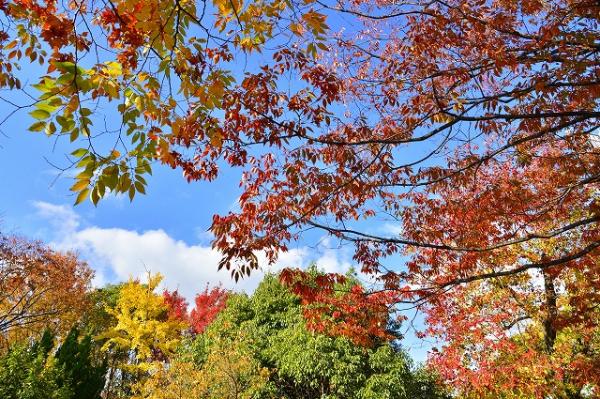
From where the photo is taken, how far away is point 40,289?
1842 centimetres

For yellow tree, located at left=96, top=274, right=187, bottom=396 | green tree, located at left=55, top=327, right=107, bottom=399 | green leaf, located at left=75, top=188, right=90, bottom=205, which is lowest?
green leaf, located at left=75, top=188, right=90, bottom=205

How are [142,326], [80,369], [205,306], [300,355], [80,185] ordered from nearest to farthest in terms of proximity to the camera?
[80,185] → [300,355] → [80,369] → [142,326] → [205,306]

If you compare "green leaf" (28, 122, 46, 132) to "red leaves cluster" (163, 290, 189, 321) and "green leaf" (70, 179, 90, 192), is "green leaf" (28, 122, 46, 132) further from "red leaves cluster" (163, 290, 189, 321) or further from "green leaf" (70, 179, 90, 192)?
"red leaves cluster" (163, 290, 189, 321)

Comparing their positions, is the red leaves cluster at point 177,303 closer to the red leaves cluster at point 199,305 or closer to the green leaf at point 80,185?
the red leaves cluster at point 199,305

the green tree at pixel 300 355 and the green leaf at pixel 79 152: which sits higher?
the green tree at pixel 300 355

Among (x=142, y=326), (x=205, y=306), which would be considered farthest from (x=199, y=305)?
(x=142, y=326)

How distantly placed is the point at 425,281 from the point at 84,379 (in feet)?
50.1

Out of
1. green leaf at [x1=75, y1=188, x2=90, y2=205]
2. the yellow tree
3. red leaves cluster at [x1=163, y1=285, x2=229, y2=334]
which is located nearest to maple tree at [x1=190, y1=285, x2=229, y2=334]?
red leaves cluster at [x1=163, y1=285, x2=229, y2=334]

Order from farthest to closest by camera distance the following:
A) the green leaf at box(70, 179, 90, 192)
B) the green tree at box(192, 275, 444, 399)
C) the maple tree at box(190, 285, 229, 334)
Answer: the maple tree at box(190, 285, 229, 334) → the green tree at box(192, 275, 444, 399) → the green leaf at box(70, 179, 90, 192)

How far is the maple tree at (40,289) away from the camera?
16.7m

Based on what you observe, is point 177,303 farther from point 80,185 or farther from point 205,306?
point 80,185

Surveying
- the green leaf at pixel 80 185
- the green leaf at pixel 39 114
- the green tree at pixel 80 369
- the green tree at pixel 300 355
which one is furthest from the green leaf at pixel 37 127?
the green tree at pixel 80 369

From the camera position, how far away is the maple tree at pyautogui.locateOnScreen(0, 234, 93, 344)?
16.7m

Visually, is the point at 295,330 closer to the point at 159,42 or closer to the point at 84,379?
the point at 84,379
